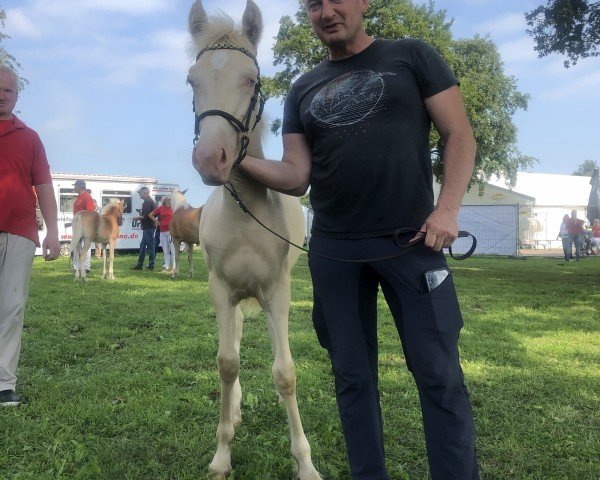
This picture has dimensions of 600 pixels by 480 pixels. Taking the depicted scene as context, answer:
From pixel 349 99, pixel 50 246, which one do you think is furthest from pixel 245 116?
pixel 50 246

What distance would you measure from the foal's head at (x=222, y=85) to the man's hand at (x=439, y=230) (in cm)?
76

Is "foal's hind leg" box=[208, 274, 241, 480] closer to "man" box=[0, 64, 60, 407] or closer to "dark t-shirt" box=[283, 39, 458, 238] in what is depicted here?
"dark t-shirt" box=[283, 39, 458, 238]

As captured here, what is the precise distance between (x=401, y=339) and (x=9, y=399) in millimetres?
3164

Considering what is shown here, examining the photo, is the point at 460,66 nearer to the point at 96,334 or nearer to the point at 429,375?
the point at 96,334

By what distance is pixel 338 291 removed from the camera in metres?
2.17

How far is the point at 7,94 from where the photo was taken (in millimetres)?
3916

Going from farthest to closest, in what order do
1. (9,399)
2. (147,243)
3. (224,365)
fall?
1. (147,243)
2. (9,399)
3. (224,365)

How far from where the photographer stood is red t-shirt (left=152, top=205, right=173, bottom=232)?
14383 mm

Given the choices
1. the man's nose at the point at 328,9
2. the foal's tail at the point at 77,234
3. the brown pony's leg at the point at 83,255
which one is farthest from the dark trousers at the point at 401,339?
the foal's tail at the point at 77,234

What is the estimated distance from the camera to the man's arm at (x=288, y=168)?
7.09 ft

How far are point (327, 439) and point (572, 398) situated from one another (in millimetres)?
2009

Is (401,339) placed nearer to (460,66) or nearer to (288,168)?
(288,168)

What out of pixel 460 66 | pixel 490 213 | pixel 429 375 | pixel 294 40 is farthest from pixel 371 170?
pixel 460 66

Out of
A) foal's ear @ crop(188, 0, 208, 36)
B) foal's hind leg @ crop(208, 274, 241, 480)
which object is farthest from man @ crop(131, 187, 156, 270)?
foal's ear @ crop(188, 0, 208, 36)
